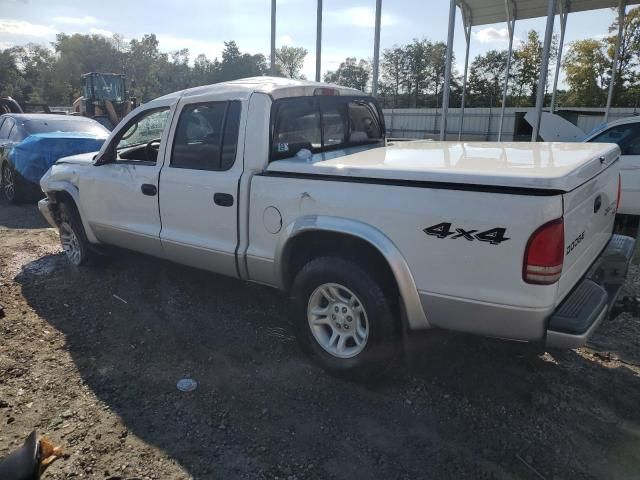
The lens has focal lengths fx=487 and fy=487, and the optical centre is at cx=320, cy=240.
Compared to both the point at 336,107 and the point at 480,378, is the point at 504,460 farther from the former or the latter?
the point at 336,107

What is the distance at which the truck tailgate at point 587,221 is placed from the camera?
253cm

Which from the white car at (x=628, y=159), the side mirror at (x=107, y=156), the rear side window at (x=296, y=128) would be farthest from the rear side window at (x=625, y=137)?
the side mirror at (x=107, y=156)

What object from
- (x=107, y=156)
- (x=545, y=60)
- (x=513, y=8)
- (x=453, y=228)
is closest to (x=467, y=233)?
(x=453, y=228)

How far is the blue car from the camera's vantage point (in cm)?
864

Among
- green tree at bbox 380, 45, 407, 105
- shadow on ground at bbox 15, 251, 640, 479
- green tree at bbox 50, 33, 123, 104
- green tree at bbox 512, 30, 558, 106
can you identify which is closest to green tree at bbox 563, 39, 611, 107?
green tree at bbox 512, 30, 558, 106

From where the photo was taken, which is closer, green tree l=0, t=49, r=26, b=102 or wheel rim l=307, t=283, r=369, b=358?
wheel rim l=307, t=283, r=369, b=358

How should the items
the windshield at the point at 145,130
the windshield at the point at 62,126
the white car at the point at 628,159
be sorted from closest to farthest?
the windshield at the point at 145,130, the white car at the point at 628,159, the windshield at the point at 62,126

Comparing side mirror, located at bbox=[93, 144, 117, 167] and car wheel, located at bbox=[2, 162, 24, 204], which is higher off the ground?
side mirror, located at bbox=[93, 144, 117, 167]

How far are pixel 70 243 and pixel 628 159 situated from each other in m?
6.92

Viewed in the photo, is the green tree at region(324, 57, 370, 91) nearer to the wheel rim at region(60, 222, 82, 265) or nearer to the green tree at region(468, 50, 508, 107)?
the green tree at region(468, 50, 508, 107)

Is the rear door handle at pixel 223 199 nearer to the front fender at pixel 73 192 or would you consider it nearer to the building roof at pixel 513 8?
the front fender at pixel 73 192

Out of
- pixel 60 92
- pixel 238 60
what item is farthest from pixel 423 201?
pixel 60 92

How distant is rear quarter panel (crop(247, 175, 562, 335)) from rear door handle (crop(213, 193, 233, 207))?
711 mm

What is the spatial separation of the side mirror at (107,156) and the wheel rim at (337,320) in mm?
2673
